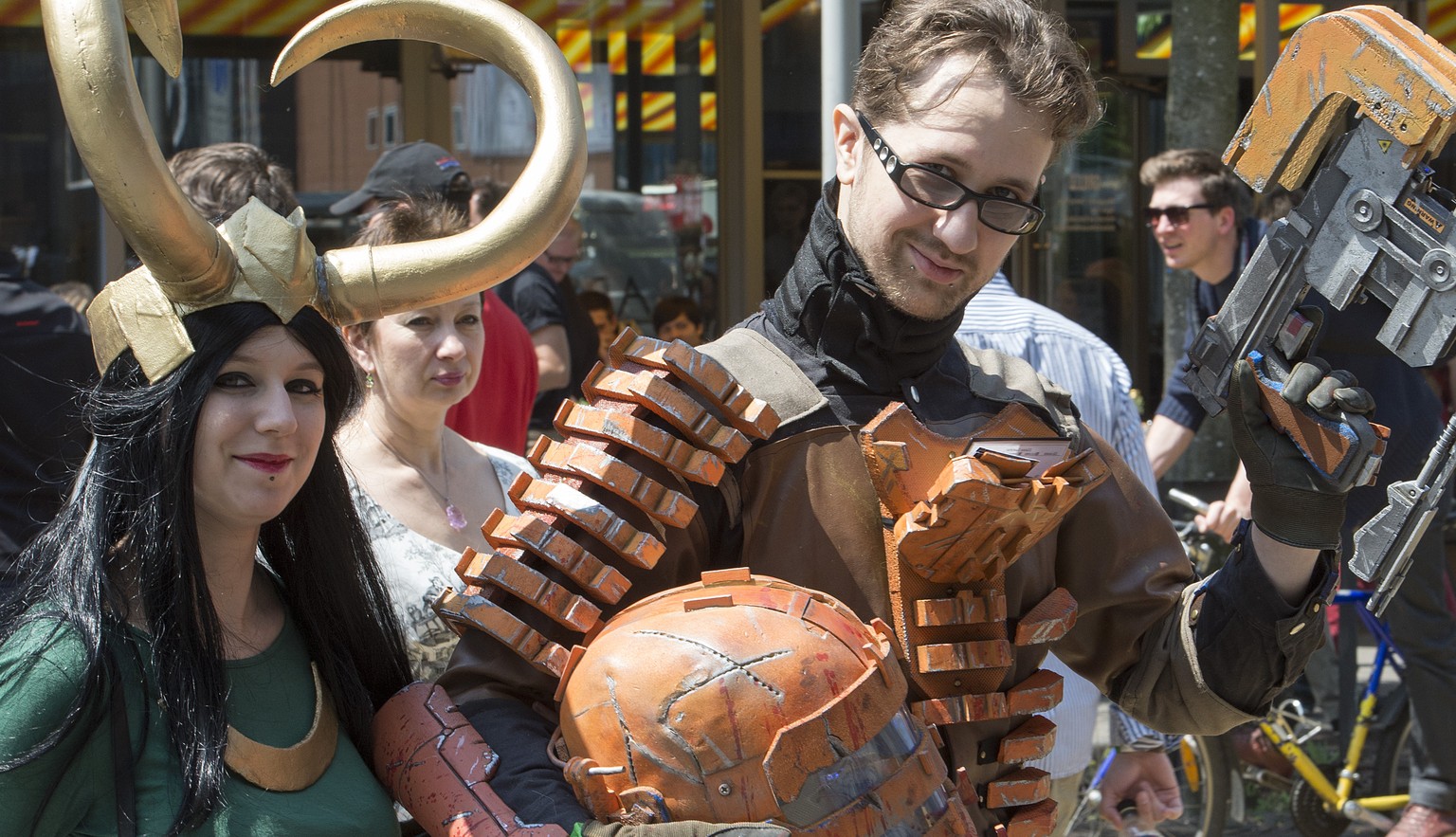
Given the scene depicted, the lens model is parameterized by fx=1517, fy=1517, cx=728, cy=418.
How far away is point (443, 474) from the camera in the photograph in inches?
130

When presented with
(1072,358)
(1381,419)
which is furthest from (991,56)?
(1381,419)

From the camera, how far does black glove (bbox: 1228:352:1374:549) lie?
200 centimetres

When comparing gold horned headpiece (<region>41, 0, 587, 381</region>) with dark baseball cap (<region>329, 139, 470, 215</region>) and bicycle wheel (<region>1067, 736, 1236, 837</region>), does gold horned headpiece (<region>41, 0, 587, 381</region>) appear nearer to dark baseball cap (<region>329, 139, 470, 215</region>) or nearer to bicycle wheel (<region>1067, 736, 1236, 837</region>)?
dark baseball cap (<region>329, 139, 470, 215</region>)

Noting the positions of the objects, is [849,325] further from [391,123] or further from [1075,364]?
[391,123]

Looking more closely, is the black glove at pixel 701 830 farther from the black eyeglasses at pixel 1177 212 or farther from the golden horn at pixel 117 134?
the black eyeglasses at pixel 1177 212

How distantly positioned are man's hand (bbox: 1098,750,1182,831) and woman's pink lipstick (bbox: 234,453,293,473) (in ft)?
6.99

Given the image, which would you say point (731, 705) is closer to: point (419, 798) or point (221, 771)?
point (419, 798)

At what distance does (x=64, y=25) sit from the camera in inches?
70.8

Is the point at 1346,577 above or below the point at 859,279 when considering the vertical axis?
below

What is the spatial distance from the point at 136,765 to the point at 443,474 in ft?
4.73

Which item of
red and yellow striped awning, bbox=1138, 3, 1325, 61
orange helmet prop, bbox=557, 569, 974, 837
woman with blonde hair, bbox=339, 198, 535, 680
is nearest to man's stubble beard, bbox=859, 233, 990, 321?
orange helmet prop, bbox=557, 569, 974, 837

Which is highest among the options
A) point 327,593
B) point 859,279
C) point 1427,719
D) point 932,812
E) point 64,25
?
point 64,25

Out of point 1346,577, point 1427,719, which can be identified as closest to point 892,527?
point 1427,719

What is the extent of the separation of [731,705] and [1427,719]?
152 inches
